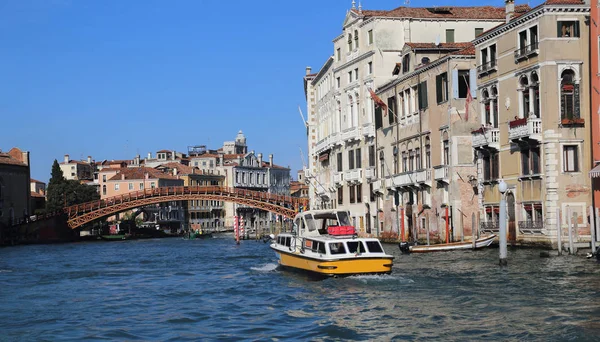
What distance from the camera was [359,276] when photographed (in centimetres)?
2162

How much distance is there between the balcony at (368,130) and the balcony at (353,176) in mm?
2082

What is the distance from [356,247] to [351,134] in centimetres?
2330

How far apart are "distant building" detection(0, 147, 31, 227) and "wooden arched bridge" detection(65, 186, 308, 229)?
112 inches

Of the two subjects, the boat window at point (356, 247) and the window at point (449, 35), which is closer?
the boat window at point (356, 247)

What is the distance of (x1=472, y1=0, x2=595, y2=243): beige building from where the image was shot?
28.3 meters

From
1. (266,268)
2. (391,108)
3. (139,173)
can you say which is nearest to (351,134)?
(391,108)

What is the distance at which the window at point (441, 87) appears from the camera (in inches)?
1361

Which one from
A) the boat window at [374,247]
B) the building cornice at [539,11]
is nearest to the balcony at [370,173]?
the building cornice at [539,11]

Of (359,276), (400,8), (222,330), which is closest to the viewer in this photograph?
(222,330)

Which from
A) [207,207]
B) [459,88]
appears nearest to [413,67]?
[459,88]

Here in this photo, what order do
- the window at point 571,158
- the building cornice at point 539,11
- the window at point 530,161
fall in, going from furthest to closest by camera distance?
the window at point 530,161 → the window at point 571,158 → the building cornice at point 539,11

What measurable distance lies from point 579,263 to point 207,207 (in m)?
79.8

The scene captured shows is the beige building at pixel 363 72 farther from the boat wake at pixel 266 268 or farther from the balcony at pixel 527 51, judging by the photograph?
the boat wake at pixel 266 268

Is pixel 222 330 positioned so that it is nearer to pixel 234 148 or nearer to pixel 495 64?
pixel 495 64
